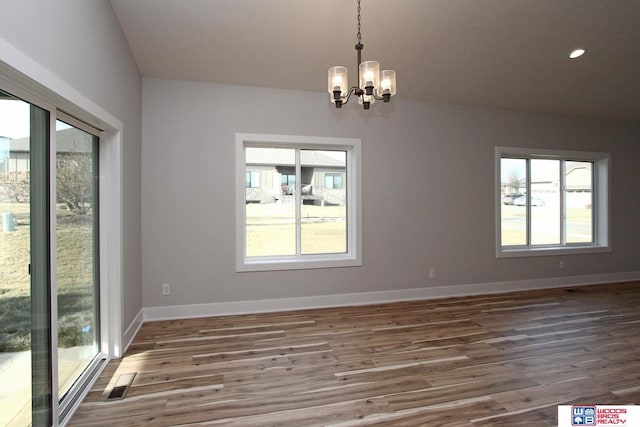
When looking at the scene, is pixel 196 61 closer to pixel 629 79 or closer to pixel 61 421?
pixel 61 421

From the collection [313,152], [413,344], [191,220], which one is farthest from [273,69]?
[413,344]

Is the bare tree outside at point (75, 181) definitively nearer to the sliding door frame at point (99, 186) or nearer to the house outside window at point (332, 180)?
the sliding door frame at point (99, 186)

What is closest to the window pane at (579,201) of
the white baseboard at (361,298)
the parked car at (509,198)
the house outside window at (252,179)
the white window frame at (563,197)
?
the white window frame at (563,197)

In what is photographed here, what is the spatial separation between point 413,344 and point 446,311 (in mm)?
1125

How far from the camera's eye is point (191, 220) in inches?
145

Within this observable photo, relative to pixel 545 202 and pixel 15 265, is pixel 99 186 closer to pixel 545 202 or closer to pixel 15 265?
pixel 15 265

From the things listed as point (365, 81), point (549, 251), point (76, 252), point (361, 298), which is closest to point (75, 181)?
point (76, 252)

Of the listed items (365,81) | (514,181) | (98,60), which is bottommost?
(514,181)

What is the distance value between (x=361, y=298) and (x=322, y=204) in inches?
51.6

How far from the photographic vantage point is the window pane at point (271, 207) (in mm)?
4035

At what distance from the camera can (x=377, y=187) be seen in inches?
→ 166

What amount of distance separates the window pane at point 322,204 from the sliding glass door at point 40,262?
2368mm

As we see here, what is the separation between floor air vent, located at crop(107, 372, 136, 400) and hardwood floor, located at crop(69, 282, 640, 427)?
4cm

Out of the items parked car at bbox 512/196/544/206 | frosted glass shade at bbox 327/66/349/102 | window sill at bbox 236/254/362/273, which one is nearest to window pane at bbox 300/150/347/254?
window sill at bbox 236/254/362/273
